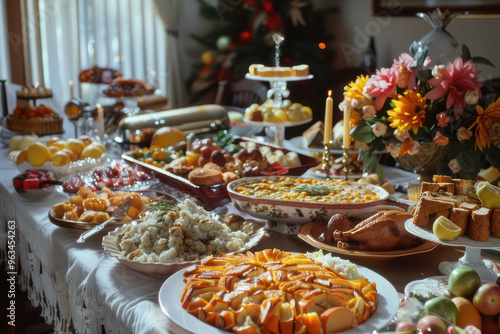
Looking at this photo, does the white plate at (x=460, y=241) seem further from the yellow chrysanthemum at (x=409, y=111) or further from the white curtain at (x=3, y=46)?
the white curtain at (x=3, y=46)

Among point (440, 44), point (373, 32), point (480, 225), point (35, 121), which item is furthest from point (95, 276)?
point (373, 32)

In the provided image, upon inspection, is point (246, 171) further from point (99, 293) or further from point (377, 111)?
point (99, 293)

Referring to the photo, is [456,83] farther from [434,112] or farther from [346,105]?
[346,105]

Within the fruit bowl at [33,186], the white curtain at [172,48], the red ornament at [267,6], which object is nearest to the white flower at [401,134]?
the fruit bowl at [33,186]

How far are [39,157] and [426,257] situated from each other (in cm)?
134

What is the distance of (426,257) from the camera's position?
1.30m

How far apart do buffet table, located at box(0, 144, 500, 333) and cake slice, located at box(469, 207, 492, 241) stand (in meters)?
0.18

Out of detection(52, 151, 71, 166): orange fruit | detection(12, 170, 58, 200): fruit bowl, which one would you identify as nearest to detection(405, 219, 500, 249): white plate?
detection(12, 170, 58, 200): fruit bowl

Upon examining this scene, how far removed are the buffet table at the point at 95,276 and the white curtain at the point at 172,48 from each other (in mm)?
3625

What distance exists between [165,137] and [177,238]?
4.25 feet

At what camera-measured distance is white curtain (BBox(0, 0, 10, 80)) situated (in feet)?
14.5

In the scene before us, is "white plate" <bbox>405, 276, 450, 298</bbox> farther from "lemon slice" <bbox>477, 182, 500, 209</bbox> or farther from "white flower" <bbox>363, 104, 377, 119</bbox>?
"white flower" <bbox>363, 104, 377, 119</bbox>

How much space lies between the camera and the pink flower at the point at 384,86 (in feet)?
5.16

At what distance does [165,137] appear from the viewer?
247cm
